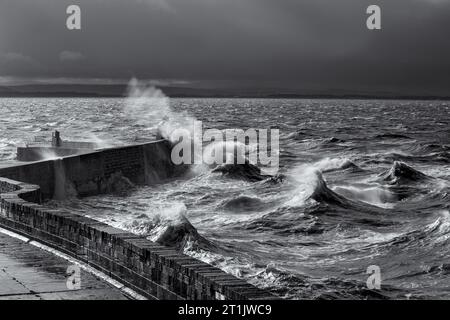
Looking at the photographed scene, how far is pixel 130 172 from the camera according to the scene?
30859mm

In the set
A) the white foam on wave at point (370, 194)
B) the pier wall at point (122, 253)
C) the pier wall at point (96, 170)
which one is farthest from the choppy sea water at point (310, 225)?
the pier wall at point (122, 253)

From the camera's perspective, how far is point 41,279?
363 inches

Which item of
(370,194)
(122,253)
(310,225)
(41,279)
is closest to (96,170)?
(310,225)

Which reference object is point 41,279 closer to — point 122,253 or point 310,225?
point 122,253

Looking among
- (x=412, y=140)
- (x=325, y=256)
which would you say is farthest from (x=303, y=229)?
(x=412, y=140)

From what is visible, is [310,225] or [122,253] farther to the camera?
[310,225]

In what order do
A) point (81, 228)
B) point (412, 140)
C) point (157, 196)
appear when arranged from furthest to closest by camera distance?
1. point (412, 140)
2. point (157, 196)
3. point (81, 228)

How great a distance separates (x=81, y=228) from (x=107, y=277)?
3.96ft

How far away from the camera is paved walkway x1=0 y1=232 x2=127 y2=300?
8477mm

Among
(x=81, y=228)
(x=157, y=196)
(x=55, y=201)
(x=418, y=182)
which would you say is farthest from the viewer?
(x=418, y=182)

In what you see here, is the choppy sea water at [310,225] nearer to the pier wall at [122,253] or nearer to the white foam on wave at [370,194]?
the white foam on wave at [370,194]
